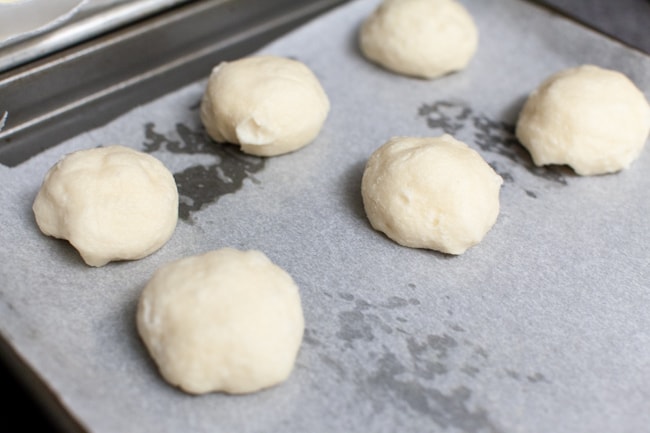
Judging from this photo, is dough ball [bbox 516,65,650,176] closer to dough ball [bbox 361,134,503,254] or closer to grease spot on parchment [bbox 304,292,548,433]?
dough ball [bbox 361,134,503,254]

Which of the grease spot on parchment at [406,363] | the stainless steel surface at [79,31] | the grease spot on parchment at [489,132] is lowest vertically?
the grease spot on parchment at [406,363]

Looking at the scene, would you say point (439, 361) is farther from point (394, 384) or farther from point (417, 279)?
point (417, 279)

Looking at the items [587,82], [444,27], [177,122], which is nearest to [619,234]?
[587,82]

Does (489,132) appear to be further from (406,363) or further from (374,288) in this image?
(406,363)

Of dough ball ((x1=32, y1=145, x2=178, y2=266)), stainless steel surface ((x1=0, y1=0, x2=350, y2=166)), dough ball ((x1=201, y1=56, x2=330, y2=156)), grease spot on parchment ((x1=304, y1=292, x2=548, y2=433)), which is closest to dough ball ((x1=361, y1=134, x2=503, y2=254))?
grease spot on parchment ((x1=304, y1=292, x2=548, y2=433))

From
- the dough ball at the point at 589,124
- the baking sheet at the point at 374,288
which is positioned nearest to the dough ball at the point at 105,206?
the baking sheet at the point at 374,288

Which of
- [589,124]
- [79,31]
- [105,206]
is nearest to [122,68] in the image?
[79,31]

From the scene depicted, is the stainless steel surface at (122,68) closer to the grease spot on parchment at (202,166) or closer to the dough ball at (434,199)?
the grease spot on parchment at (202,166)
